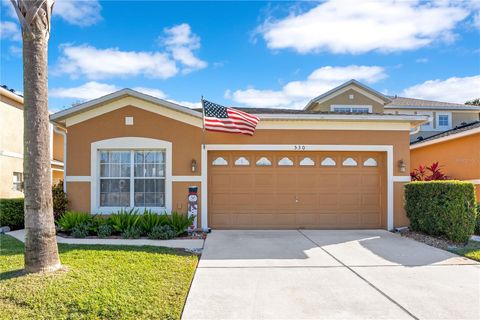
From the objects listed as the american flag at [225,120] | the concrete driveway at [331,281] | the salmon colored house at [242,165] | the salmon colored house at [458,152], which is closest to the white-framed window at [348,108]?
the salmon colored house at [458,152]

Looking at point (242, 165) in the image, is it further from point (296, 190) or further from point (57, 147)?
point (57, 147)

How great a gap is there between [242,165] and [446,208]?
17.4ft

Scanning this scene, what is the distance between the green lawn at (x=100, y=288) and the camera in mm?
4109

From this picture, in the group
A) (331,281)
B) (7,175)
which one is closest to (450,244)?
(331,281)

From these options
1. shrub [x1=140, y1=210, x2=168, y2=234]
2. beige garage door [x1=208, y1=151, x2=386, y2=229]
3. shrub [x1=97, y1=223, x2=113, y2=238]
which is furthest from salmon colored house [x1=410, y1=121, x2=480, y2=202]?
shrub [x1=97, y1=223, x2=113, y2=238]

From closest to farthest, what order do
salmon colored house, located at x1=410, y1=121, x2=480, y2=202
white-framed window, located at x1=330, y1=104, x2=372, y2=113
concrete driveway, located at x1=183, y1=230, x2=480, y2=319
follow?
concrete driveway, located at x1=183, y1=230, x2=480, y2=319 < salmon colored house, located at x1=410, y1=121, x2=480, y2=202 < white-framed window, located at x1=330, y1=104, x2=372, y2=113

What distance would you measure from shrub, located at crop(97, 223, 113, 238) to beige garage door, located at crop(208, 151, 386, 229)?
2742 mm

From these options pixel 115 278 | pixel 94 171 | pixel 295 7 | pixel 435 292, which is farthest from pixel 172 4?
pixel 435 292

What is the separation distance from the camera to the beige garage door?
1022 cm

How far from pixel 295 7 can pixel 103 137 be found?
6.49 m

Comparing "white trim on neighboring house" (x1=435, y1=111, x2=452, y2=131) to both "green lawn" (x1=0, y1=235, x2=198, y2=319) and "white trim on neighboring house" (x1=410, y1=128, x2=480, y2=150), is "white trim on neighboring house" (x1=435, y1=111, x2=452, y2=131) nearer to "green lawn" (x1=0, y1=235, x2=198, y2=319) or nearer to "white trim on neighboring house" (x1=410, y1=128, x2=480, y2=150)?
"white trim on neighboring house" (x1=410, y1=128, x2=480, y2=150)

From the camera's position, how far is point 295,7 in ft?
31.6

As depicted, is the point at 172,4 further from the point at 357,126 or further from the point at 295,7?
the point at 357,126

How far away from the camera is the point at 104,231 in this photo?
29.2 feet
